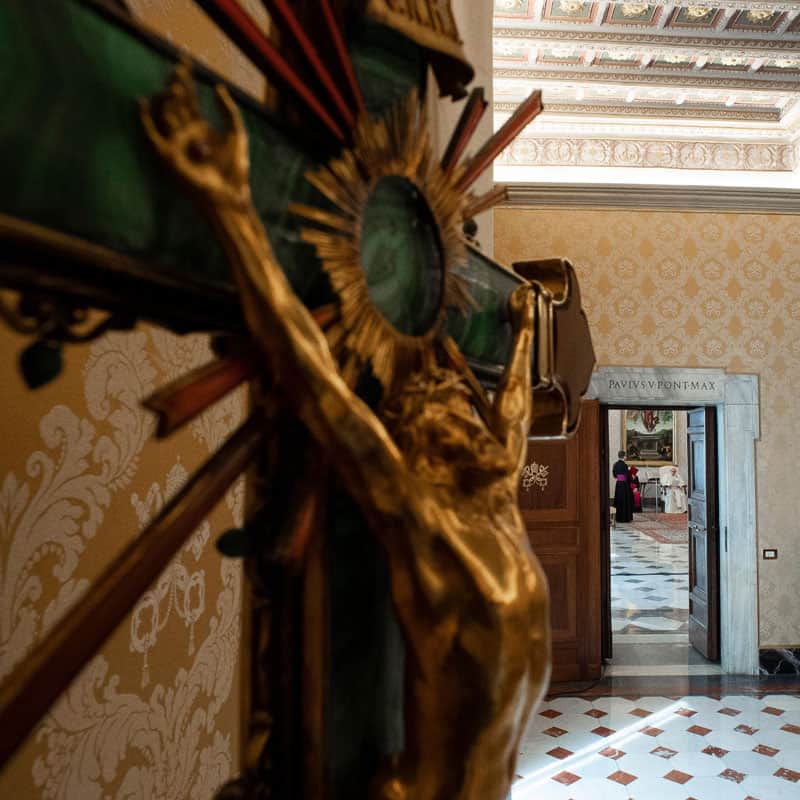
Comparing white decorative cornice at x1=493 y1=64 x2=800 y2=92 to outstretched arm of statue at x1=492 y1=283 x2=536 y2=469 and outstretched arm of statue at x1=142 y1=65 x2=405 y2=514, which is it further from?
outstretched arm of statue at x1=142 y1=65 x2=405 y2=514

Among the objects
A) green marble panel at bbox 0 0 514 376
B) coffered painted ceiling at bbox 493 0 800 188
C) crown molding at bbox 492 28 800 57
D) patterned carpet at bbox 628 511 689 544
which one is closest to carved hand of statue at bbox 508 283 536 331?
green marble panel at bbox 0 0 514 376

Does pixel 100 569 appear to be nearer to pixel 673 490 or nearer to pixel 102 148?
pixel 102 148

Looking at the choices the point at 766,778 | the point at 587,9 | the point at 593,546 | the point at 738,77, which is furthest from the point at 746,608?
the point at 587,9

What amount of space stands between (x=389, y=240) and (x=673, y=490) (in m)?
18.4

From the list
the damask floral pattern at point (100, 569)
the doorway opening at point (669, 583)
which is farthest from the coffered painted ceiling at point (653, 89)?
the damask floral pattern at point (100, 569)

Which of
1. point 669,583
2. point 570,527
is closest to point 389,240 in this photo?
point 570,527

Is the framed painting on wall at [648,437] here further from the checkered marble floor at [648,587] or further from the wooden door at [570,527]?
the wooden door at [570,527]

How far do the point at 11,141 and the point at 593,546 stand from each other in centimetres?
630

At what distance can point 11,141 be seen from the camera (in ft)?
0.91

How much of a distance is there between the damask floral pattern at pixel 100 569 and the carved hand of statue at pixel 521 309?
45cm

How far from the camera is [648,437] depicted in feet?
60.3

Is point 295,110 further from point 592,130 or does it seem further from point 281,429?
point 592,130

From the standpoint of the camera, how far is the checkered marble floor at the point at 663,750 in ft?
13.5

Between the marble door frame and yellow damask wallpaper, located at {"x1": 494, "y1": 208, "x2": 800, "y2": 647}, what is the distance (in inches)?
4.6
